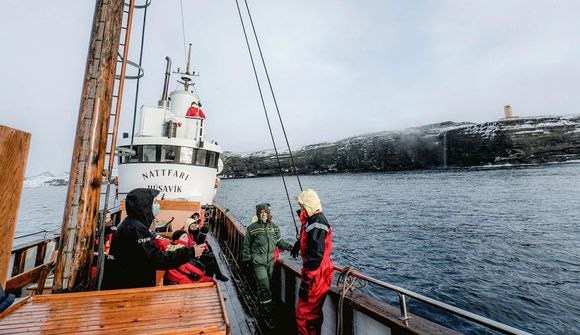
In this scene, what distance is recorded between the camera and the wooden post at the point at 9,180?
1959 millimetres

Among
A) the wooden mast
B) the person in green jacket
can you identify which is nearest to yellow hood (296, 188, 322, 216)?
the person in green jacket

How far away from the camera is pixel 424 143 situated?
119125mm

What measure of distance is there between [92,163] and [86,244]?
1026mm

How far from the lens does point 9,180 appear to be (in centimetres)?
202

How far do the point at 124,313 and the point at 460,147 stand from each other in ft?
405

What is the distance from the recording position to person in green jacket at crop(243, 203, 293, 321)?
503 cm

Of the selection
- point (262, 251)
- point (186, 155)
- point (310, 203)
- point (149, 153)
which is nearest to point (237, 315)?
point (262, 251)

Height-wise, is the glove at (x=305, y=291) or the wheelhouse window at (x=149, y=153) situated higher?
the wheelhouse window at (x=149, y=153)

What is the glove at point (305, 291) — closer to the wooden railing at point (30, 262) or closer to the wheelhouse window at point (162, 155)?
the wooden railing at point (30, 262)

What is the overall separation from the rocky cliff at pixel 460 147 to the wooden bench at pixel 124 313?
118m

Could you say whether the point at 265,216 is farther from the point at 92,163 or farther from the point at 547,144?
the point at 547,144

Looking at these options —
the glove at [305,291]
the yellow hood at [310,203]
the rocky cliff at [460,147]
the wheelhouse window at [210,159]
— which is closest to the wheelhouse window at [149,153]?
the wheelhouse window at [210,159]

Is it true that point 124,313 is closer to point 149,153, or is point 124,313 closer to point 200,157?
point 149,153

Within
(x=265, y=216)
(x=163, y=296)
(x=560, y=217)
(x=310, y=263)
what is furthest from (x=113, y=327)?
(x=560, y=217)
